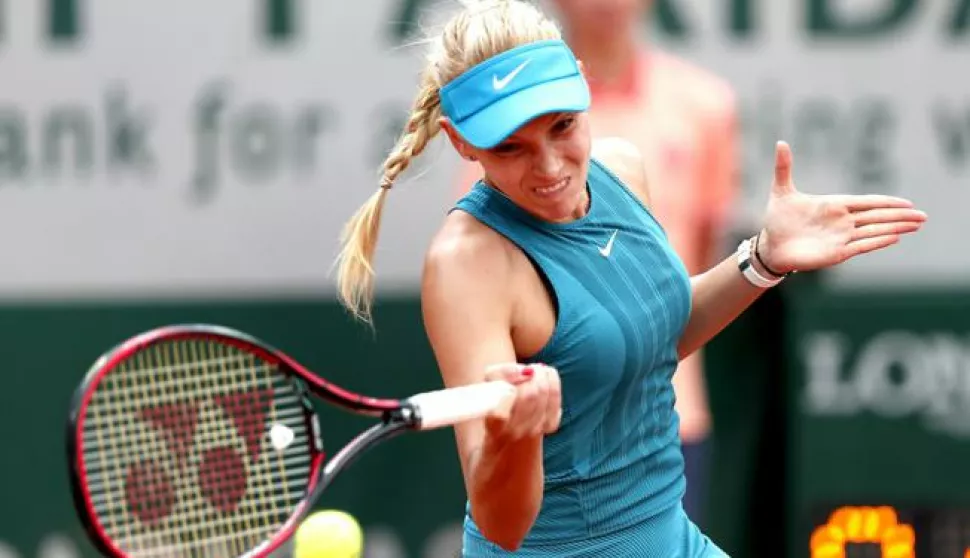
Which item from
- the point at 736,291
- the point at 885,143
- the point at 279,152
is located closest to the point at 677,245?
the point at 885,143

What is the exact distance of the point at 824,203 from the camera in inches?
139

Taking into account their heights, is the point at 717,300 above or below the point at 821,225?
below

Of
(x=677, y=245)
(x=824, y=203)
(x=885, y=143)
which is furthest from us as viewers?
(x=885, y=143)

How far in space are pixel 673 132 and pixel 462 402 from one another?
2.54m

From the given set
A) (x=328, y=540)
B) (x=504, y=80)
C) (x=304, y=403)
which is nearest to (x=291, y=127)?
(x=328, y=540)

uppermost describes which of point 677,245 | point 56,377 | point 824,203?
point 824,203

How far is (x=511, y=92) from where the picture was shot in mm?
3203

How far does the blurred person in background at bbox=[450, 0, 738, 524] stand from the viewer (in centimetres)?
536

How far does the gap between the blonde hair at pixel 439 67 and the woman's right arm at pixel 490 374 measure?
6.9 inches

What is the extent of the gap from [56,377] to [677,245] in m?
1.89

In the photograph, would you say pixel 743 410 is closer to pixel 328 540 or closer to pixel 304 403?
pixel 328 540

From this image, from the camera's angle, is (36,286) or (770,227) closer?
(770,227)

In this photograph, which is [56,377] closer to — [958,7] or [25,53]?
[25,53]

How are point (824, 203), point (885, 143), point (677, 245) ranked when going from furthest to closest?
1. point (885, 143)
2. point (677, 245)
3. point (824, 203)
